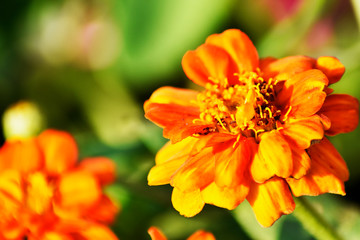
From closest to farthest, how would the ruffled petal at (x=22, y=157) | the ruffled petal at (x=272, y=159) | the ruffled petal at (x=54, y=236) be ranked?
the ruffled petal at (x=272, y=159) → the ruffled petal at (x=54, y=236) → the ruffled petal at (x=22, y=157)

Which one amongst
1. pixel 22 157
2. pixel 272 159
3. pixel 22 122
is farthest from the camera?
pixel 22 122

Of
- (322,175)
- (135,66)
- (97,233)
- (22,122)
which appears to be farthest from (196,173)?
(135,66)

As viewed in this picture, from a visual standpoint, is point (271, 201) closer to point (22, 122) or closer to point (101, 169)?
point (101, 169)

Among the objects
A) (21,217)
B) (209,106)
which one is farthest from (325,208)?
(21,217)

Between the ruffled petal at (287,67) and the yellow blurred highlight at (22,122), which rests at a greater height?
the ruffled petal at (287,67)

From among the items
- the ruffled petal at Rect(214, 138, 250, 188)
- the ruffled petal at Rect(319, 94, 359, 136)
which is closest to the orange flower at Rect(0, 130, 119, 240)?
the ruffled petal at Rect(214, 138, 250, 188)

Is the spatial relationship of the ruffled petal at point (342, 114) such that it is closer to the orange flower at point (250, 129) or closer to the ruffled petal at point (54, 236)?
the orange flower at point (250, 129)

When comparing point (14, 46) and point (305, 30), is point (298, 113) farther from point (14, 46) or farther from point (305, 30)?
point (14, 46)

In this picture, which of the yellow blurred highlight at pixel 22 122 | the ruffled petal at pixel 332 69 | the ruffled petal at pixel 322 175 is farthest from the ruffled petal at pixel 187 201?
the yellow blurred highlight at pixel 22 122

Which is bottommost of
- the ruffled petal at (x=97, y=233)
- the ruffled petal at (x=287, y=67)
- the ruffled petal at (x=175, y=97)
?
the ruffled petal at (x=97, y=233)
